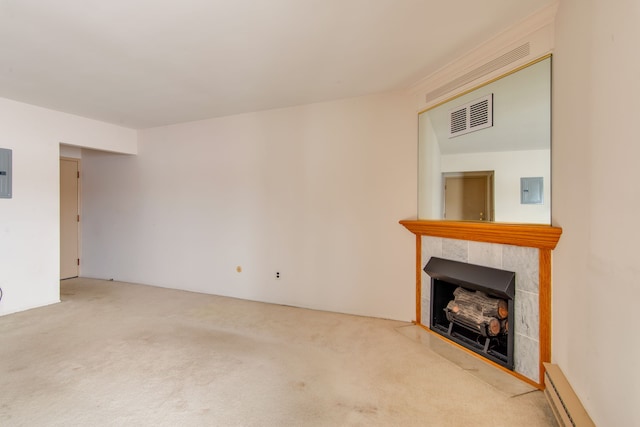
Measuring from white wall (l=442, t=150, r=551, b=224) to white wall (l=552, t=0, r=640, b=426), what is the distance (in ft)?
0.29

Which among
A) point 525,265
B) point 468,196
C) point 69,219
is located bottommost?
point 525,265

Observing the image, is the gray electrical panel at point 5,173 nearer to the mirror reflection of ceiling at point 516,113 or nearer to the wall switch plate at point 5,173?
the wall switch plate at point 5,173

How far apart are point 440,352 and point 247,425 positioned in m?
1.62

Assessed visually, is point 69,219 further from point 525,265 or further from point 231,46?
point 525,265

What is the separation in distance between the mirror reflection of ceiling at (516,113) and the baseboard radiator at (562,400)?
1.42m

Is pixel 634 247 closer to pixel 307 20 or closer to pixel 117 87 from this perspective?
pixel 307 20

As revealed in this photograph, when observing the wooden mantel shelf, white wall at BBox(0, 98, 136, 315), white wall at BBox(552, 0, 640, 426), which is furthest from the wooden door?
white wall at BBox(552, 0, 640, 426)

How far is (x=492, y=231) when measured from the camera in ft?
7.48

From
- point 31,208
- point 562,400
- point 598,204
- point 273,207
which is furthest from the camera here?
point 273,207

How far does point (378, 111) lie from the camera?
3.29 m

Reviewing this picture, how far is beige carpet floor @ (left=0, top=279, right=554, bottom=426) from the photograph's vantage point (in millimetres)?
1737

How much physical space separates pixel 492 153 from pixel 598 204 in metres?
1.11

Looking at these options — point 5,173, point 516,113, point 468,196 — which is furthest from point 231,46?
point 5,173

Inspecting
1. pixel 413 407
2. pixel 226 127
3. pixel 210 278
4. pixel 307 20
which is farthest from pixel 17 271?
pixel 413 407
